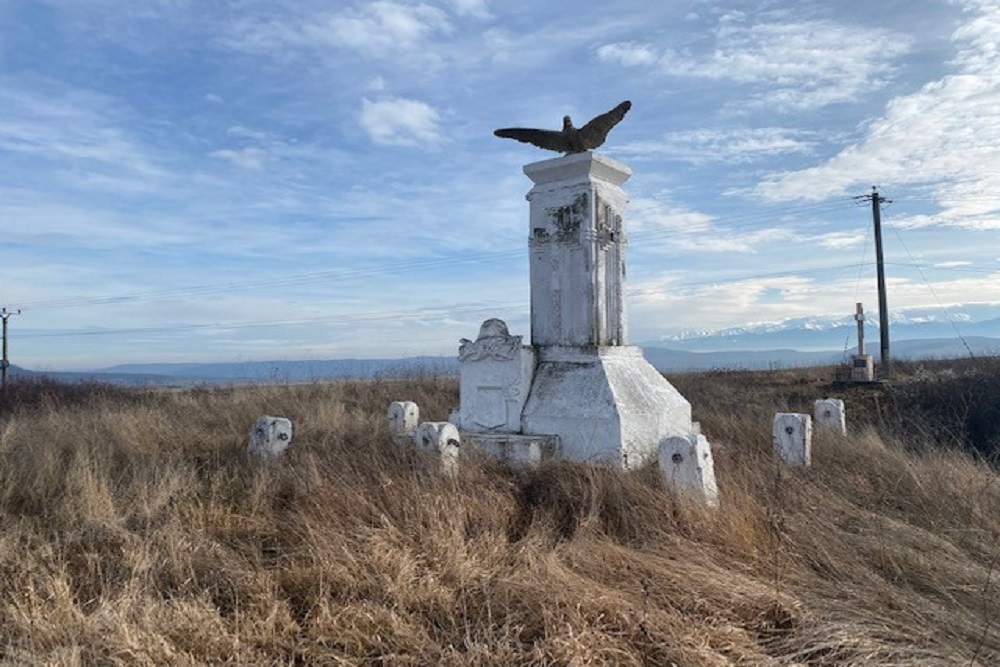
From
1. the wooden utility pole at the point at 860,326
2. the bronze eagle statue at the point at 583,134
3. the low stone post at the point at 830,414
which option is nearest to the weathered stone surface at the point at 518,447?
the bronze eagle statue at the point at 583,134

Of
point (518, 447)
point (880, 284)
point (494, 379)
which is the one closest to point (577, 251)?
point (494, 379)

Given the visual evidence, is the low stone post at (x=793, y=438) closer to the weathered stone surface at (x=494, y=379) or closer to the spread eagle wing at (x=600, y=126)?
the weathered stone surface at (x=494, y=379)

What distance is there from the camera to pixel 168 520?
4.51 m

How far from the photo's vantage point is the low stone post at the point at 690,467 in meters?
4.82

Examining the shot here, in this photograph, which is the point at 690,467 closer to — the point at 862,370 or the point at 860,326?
the point at 862,370

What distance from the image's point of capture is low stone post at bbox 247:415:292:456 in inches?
263

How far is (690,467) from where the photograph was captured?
4.87 meters

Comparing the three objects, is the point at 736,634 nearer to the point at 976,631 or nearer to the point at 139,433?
the point at 976,631

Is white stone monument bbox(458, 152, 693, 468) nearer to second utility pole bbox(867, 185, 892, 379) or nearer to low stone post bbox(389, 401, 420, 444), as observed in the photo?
low stone post bbox(389, 401, 420, 444)

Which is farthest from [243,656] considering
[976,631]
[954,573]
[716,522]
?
[954,573]

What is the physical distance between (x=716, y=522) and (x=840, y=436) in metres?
4.28

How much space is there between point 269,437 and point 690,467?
12.8 feet

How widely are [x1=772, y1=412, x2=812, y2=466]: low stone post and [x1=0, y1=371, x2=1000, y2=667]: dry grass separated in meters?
0.38

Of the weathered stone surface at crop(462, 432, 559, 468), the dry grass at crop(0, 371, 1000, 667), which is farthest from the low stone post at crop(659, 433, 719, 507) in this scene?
the weathered stone surface at crop(462, 432, 559, 468)
